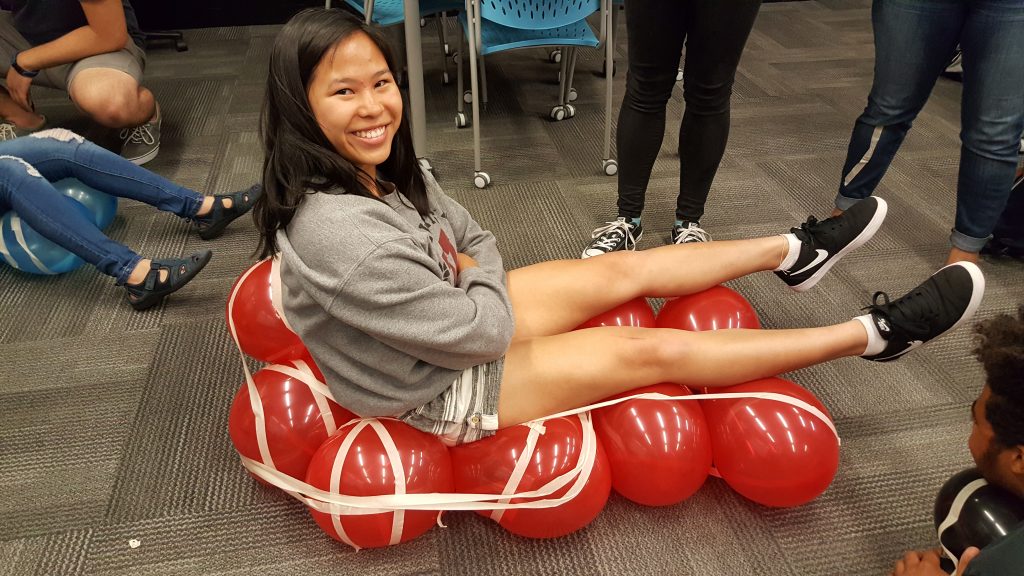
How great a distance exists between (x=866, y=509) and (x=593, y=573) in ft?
1.82

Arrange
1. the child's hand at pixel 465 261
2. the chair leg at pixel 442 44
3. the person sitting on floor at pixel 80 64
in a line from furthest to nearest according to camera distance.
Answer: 1. the chair leg at pixel 442 44
2. the person sitting on floor at pixel 80 64
3. the child's hand at pixel 465 261

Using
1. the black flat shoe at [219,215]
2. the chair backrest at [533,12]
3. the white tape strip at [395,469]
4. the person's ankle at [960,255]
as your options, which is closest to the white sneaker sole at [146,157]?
the black flat shoe at [219,215]

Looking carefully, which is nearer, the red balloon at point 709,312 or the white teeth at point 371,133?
the white teeth at point 371,133

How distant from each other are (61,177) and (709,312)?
70.5 inches

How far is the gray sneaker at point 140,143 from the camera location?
8.04 feet

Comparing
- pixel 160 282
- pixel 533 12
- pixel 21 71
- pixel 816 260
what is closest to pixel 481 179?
pixel 533 12

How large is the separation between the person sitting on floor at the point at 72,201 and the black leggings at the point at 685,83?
1224mm

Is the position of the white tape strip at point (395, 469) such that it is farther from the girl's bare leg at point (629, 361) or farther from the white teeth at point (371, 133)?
the white teeth at point (371, 133)

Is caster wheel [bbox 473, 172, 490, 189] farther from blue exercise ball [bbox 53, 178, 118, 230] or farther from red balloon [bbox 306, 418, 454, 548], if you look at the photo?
red balloon [bbox 306, 418, 454, 548]

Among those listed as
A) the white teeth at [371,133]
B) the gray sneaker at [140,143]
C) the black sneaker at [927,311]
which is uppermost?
the white teeth at [371,133]

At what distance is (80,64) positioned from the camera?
2324mm

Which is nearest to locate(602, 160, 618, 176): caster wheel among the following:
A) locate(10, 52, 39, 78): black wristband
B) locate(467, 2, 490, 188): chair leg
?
locate(467, 2, 490, 188): chair leg

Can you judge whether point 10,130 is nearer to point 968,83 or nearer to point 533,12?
point 533,12

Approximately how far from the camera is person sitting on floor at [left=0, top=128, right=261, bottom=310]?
166cm
